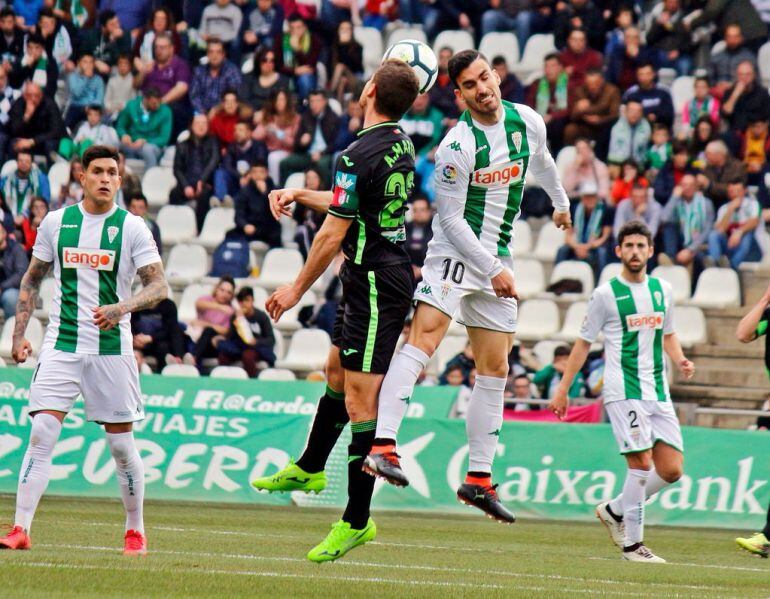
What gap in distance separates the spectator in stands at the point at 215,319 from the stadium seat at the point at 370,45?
18.0 feet

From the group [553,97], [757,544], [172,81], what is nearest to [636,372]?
[757,544]

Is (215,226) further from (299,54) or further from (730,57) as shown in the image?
(730,57)

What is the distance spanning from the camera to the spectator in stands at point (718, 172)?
18.8 metres

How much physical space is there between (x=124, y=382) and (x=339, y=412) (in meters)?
1.55

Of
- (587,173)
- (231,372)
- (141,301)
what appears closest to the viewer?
(141,301)

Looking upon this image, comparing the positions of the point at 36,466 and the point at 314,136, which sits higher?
the point at 314,136

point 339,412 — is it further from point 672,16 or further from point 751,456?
point 672,16

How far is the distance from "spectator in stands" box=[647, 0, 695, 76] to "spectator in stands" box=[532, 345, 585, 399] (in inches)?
219

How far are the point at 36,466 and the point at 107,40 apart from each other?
15.3 meters

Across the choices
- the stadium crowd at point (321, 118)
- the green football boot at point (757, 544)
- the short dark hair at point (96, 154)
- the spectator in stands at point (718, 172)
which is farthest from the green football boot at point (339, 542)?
the spectator in stands at point (718, 172)

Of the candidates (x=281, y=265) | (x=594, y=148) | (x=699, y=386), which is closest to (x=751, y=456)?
(x=699, y=386)

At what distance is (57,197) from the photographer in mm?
21547

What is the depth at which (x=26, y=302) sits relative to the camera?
9367 millimetres

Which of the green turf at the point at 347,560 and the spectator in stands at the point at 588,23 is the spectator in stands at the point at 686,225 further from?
the green turf at the point at 347,560
